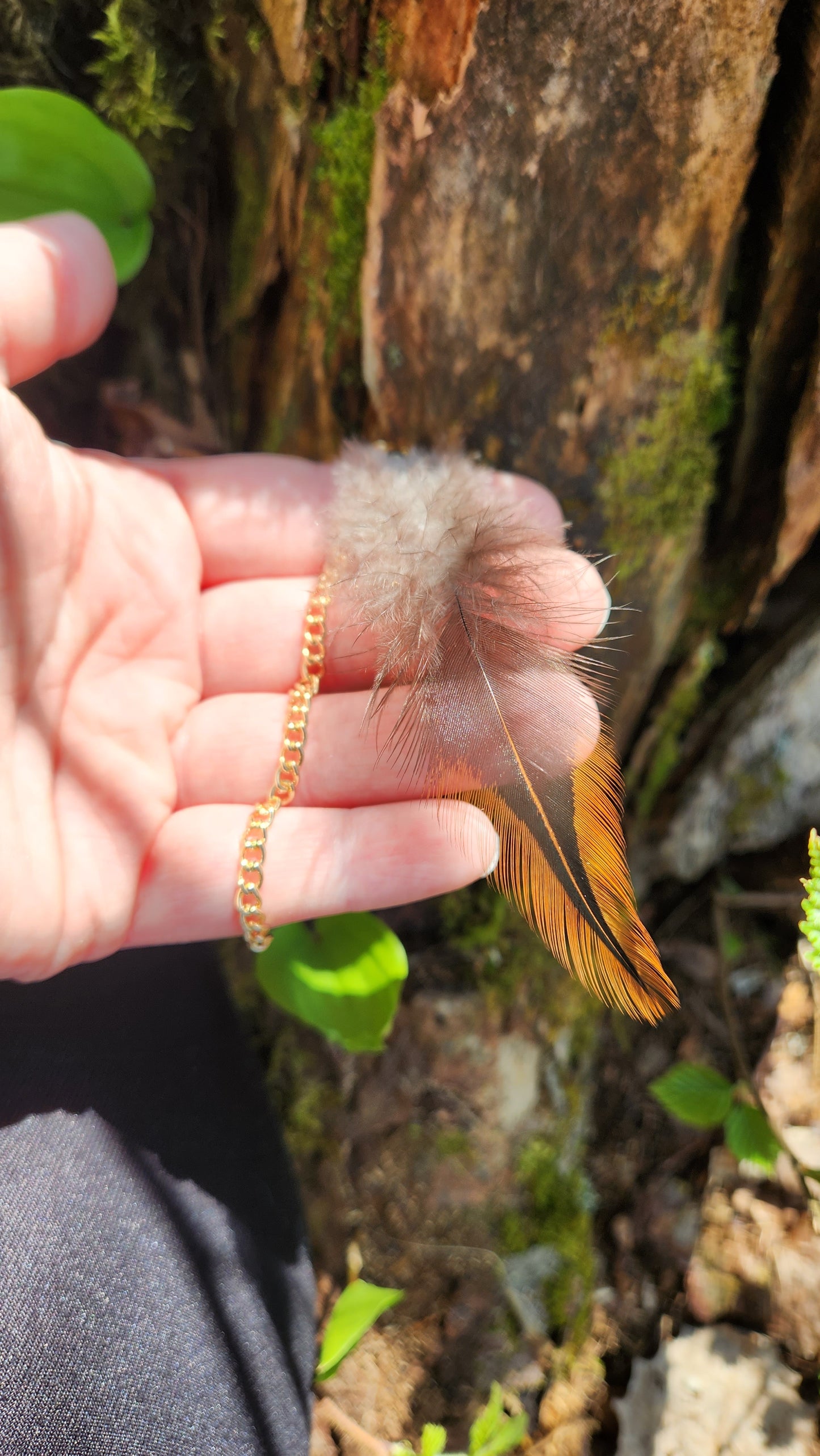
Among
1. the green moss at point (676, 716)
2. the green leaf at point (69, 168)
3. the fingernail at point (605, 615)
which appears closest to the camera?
the green leaf at point (69, 168)

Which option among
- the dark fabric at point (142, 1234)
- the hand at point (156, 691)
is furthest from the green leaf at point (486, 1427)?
the hand at point (156, 691)

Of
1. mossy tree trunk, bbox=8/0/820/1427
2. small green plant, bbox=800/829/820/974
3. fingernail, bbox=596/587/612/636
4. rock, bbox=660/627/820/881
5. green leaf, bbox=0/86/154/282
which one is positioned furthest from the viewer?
rock, bbox=660/627/820/881

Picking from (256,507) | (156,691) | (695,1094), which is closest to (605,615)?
(256,507)

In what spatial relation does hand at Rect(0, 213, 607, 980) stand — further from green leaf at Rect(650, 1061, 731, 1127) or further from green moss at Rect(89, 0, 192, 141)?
green leaf at Rect(650, 1061, 731, 1127)

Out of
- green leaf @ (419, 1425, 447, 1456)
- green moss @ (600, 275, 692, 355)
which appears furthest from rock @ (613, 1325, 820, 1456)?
green moss @ (600, 275, 692, 355)

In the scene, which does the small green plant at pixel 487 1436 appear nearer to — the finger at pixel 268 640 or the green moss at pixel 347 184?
the finger at pixel 268 640

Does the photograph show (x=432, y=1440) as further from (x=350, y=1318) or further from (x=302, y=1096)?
(x=302, y=1096)
